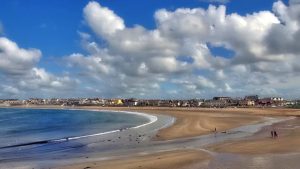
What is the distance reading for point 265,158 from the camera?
23406 millimetres

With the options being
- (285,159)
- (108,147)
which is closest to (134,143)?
(108,147)

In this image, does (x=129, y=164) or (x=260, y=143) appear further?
(x=260, y=143)

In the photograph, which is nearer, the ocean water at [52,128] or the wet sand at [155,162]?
the wet sand at [155,162]

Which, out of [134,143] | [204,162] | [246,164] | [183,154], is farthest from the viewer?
[134,143]

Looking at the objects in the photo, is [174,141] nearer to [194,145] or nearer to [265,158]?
[194,145]

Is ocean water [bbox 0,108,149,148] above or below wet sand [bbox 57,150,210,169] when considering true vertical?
above

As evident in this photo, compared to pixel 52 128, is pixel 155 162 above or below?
below

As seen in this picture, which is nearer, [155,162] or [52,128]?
[155,162]

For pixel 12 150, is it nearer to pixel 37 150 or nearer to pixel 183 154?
pixel 37 150

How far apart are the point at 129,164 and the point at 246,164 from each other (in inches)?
236

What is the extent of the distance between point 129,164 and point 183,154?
4.84m

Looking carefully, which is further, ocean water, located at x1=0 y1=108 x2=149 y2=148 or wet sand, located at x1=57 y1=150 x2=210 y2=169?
ocean water, located at x1=0 y1=108 x2=149 y2=148

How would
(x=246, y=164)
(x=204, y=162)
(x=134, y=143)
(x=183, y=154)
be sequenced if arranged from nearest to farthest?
(x=246, y=164), (x=204, y=162), (x=183, y=154), (x=134, y=143)

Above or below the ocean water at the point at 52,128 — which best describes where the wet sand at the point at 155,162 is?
below
